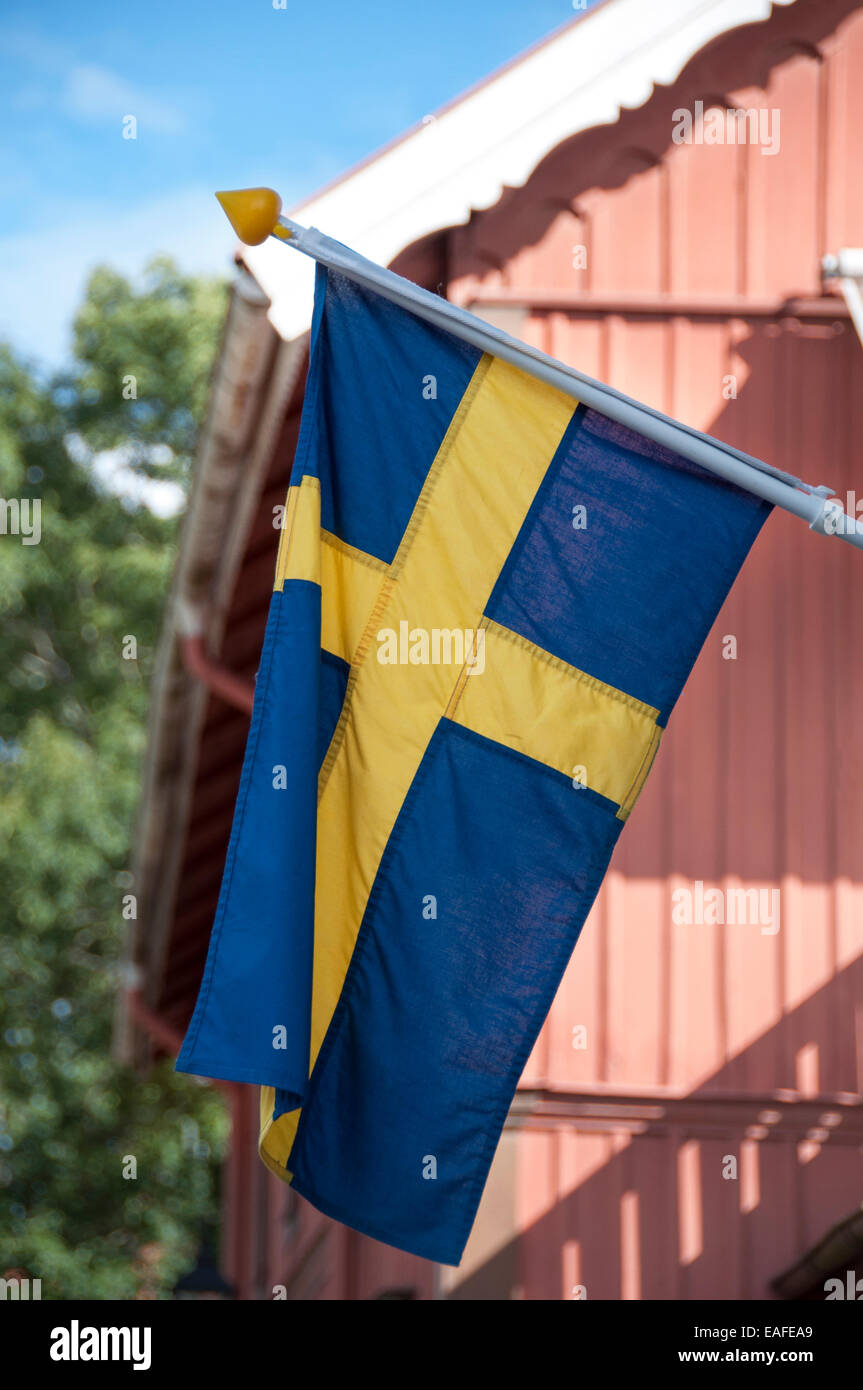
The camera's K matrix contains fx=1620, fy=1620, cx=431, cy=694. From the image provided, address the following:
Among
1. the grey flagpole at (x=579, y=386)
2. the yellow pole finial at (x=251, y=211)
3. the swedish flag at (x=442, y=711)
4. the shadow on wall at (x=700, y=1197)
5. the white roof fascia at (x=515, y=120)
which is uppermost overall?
the white roof fascia at (x=515, y=120)

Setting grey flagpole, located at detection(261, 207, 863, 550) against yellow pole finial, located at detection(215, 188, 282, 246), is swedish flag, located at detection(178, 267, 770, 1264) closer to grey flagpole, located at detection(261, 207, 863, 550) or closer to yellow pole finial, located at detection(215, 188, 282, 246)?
grey flagpole, located at detection(261, 207, 863, 550)

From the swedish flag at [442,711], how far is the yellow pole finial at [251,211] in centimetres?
21

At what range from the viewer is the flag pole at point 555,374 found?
3459 millimetres

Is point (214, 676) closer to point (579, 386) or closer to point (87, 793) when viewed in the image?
point (579, 386)

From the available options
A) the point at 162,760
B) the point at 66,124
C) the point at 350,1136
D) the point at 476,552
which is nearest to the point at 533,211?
the point at 476,552

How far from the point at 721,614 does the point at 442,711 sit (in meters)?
2.18

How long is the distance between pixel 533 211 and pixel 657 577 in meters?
2.52

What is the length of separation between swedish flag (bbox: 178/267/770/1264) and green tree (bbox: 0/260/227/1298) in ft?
49.4

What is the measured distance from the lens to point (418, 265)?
5.66 m

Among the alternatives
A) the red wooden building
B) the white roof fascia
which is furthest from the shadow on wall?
the white roof fascia

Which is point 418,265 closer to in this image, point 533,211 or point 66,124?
point 533,211

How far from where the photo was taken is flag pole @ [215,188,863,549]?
3.46 meters

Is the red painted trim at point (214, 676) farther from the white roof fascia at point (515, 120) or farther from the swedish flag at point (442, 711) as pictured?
the swedish flag at point (442, 711)

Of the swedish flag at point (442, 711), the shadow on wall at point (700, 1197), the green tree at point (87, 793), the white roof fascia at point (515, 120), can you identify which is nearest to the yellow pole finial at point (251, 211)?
the swedish flag at point (442, 711)
